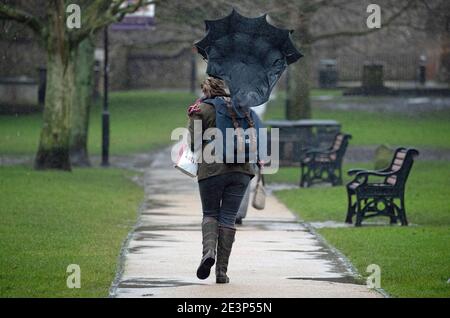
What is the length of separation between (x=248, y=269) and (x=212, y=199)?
1.45 metres

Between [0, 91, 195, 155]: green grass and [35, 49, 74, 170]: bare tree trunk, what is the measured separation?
5843mm

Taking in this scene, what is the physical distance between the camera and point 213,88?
1161cm

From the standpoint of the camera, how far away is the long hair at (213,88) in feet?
38.0

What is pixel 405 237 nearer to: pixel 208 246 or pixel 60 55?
pixel 208 246

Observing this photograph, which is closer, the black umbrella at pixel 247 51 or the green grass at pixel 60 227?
the green grass at pixel 60 227

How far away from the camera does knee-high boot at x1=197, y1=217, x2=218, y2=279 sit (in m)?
11.1

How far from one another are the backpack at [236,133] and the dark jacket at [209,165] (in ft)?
0.18

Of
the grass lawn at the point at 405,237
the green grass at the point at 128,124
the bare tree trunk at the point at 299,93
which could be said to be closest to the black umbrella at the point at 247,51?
the grass lawn at the point at 405,237

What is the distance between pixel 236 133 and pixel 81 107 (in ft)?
61.4

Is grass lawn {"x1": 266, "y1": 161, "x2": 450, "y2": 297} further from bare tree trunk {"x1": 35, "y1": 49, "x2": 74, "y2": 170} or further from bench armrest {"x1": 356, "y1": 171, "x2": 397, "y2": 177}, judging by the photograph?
bare tree trunk {"x1": 35, "y1": 49, "x2": 74, "y2": 170}

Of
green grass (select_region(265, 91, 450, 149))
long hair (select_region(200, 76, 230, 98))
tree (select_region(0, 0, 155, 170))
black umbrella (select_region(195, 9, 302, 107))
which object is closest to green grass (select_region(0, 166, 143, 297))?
tree (select_region(0, 0, 155, 170))

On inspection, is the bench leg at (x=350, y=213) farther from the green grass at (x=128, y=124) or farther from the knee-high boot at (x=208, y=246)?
the green grass at (x=128, y=124)

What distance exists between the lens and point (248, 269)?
41.2ft
